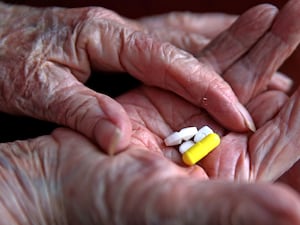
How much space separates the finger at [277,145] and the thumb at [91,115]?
33 centimetres

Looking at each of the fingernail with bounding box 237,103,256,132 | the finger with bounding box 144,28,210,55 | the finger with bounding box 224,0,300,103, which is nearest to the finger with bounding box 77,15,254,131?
the fingernail with bounding box 237,103,256,132

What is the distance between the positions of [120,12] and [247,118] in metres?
0.64

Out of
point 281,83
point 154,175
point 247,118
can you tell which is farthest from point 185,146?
point 281,83

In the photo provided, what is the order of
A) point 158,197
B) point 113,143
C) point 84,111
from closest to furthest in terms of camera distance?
point 158,197 < point 113,143 < point 84,111

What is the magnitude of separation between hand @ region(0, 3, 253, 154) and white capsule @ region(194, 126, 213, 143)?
40mm

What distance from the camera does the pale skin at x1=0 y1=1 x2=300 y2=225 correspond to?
0.80m

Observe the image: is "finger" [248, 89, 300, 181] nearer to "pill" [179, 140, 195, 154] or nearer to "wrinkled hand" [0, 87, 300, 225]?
"wrinkled hand" [0, 87, 300, 225]

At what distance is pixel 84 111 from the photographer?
108 cm

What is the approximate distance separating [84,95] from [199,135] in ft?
0.90

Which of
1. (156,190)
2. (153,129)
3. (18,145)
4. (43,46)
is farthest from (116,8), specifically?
(156,190)

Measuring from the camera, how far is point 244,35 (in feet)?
4.52

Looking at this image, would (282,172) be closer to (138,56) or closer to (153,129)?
(153,129)

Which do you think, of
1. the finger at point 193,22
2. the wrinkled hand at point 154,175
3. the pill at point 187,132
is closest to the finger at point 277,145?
the wrinkled hand at point 154,175

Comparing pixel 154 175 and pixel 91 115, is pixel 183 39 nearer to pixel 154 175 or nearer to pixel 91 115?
pixel 91 115
